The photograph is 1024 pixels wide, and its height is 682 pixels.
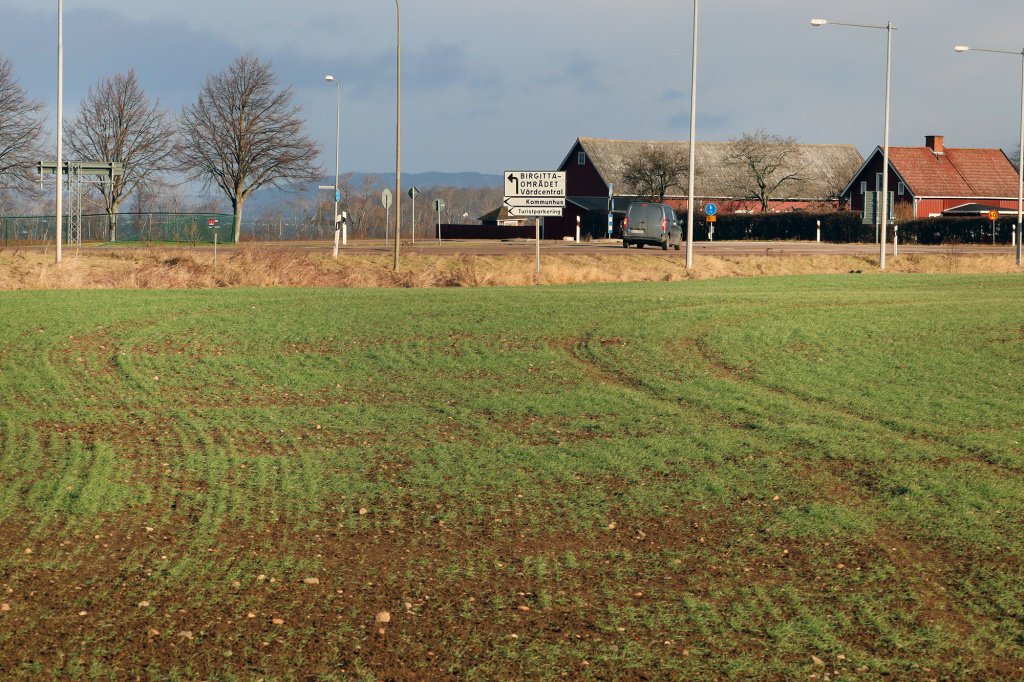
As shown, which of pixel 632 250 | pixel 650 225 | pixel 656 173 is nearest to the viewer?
pixel 632 250

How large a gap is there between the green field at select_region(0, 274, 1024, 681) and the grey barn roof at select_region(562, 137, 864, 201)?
210ft

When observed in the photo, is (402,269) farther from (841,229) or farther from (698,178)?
(698,178)

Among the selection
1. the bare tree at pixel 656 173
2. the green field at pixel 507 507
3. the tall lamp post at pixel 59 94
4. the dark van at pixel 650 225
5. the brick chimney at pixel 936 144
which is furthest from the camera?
the brick chimney at pixel 936 144

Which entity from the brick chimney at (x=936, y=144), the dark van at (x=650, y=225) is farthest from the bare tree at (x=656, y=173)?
the dark van at (x=650, y=225)

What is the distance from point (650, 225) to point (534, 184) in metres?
14.6

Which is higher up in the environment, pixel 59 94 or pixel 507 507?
pixel 59 94

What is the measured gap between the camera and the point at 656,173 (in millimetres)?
70500

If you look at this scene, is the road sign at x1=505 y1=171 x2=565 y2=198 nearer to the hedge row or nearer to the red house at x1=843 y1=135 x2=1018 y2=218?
the hedge row

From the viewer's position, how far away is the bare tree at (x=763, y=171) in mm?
73250

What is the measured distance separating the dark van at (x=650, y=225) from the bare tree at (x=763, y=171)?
3692 cm

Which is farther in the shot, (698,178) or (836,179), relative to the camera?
(836,179)

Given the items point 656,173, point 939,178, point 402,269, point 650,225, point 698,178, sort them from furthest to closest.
A: 1. point 698,178
2. point 939,178
3. point 656,173
4. point 650,225
5. point 402,269

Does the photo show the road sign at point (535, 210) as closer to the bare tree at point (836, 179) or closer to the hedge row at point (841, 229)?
the hedge row at point (841, 229)

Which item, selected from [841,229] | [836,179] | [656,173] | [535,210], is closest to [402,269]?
[535,210]
